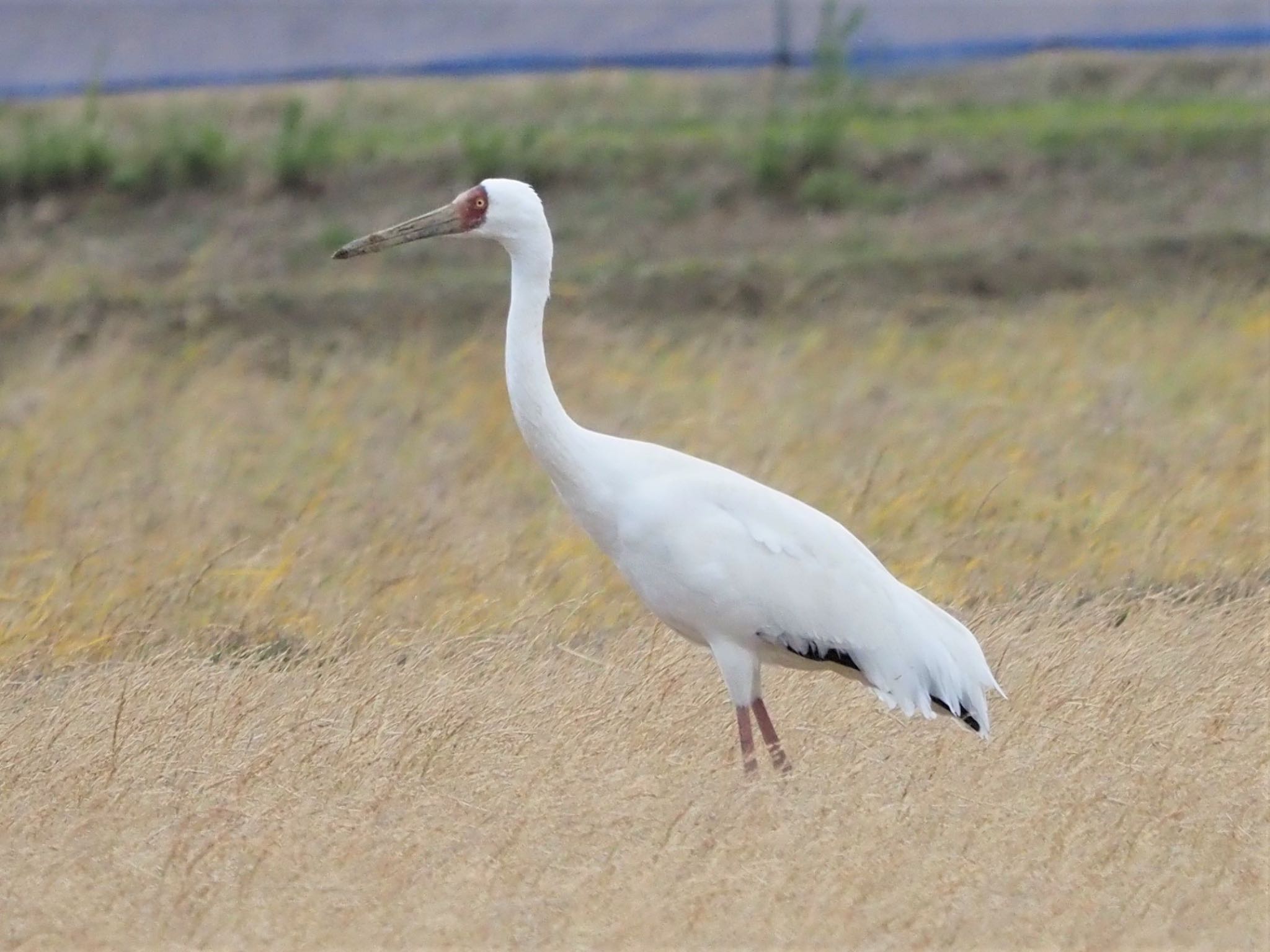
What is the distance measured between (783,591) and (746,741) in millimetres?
478

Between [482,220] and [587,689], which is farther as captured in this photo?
[587,689]

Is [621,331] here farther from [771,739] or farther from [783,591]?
[771,739]

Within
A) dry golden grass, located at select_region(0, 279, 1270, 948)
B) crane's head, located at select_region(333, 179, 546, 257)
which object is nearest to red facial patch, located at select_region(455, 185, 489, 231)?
crane's head, located at select_region(333, 179, 546, 257)

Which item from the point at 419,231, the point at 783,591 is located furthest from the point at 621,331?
the point at 783,591

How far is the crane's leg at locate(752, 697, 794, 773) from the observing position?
6.33 metres

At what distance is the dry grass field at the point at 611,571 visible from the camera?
550 centimetres

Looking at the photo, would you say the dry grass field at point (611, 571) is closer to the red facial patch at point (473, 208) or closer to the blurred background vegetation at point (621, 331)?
the blurred background vegetation at point (621, 331)

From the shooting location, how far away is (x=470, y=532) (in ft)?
31.5

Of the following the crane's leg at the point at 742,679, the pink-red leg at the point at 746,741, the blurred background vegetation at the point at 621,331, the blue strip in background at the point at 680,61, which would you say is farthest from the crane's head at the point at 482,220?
the blue strip in background at the point at 680,61

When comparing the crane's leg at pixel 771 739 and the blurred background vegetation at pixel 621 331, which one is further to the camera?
the blurred background vegetation at pixel 621 331

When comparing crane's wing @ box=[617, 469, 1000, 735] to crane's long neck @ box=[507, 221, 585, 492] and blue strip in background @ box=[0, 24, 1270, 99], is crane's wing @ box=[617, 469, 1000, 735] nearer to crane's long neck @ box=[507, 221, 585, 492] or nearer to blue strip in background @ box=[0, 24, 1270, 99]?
crane's long neck @ box=[507, 221, 585, 492]

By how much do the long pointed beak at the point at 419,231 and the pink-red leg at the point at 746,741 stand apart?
5.59 feet

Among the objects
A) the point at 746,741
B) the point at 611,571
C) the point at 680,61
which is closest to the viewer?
the point at 746,741

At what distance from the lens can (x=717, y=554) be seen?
6398mm
